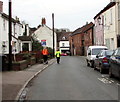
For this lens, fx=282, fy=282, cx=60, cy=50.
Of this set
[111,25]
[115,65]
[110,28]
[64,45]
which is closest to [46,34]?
[64,45]

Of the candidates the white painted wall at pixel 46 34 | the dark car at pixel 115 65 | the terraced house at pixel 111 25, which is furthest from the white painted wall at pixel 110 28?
the white painted wall at pixel 46 34

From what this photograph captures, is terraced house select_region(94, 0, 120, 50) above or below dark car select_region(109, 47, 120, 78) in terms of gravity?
above

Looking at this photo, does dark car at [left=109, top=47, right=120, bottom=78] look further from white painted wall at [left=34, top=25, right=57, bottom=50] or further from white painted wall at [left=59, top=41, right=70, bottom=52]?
white painted wall at [left=59, top=41, right=70, bottom=52]

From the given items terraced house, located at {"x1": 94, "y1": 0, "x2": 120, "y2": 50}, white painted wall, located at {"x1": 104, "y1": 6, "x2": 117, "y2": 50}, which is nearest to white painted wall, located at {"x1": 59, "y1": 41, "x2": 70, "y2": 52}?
terraced house, located at {"x1": 94, "y1": 0, "x2": 120, "y2": 50}

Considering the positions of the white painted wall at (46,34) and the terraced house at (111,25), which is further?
the white painted wall at (46,34)

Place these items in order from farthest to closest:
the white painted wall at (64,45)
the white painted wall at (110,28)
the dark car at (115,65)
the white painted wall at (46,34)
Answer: the white painted wall at (64,45) → the white painted wall at (46,34) → the white painted wall at (110,28) → the dark car at (115,65)

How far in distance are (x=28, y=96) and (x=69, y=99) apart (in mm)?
1580

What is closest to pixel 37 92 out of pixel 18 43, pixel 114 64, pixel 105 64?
pixel 114 64

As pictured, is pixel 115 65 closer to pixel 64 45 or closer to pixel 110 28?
pixel 110 28

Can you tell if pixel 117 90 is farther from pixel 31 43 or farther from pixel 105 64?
pixel 31 43

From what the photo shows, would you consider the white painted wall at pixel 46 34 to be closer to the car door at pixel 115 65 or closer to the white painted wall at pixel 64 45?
the white painted wall at pixel 64 45

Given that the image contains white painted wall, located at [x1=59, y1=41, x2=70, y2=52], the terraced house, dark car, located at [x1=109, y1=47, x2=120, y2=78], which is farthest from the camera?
white painted wall, located at [x1=59, y1=41, x2=70, y2=52]

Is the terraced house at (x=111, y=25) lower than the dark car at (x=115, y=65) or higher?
A: higher

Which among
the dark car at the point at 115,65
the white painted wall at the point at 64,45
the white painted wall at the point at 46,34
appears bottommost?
the dark car at the point at 115,65
